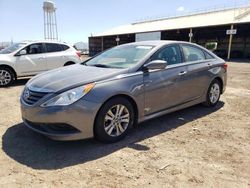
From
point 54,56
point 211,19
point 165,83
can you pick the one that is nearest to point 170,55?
point 165,83

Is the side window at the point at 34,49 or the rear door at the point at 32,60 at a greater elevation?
the side window at the point at 34,49

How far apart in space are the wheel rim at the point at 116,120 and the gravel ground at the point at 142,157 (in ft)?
0.64

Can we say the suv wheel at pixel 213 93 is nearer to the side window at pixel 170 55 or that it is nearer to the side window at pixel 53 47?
the side window at pixel 170 55

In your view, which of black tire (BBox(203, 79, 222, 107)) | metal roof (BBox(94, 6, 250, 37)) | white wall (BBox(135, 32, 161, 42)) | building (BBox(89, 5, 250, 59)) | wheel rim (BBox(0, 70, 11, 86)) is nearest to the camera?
black tire (BBox(203, 79, 222, 107))

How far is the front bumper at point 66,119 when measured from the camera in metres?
3.46

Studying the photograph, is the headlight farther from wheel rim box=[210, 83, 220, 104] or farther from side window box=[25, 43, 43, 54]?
side window box=[25, 43, 43, 54]

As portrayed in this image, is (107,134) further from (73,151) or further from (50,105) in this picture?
(50,105)

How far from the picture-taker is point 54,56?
9.48 metres

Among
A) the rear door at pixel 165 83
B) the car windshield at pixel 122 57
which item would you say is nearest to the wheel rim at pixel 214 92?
the rear door at pixel 165 83

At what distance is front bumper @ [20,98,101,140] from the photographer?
11.4 ft

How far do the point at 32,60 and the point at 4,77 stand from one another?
110 centimetres

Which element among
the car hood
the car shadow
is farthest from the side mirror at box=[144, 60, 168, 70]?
the car shadow

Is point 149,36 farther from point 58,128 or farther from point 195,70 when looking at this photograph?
point 58,128

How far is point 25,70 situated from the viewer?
8.92m
